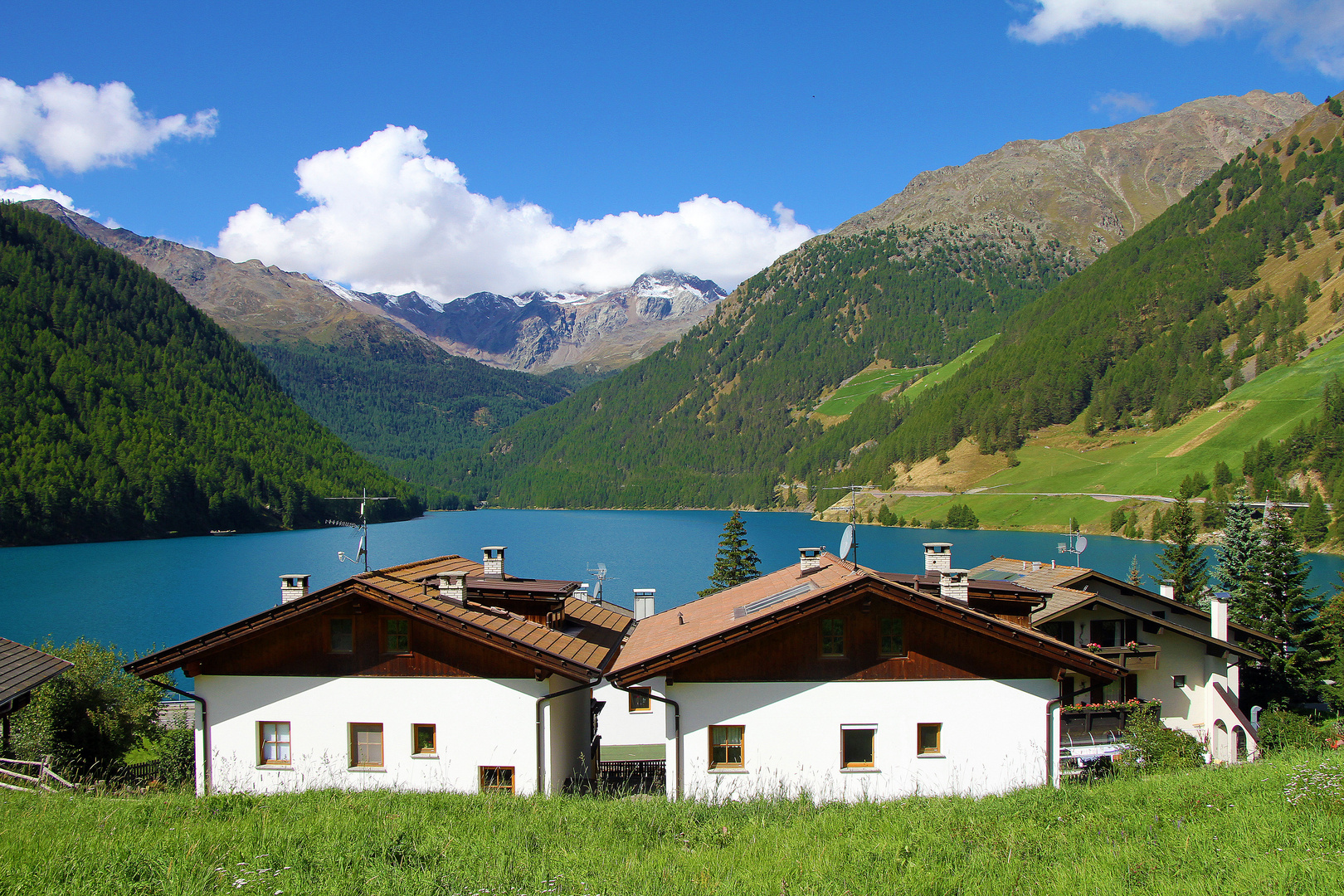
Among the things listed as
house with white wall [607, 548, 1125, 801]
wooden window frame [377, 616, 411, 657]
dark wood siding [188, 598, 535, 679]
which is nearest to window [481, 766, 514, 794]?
dark wood siding [188, 598, 535, 679]

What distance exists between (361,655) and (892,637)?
37.3ft

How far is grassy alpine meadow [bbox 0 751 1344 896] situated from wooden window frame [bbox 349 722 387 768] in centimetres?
482

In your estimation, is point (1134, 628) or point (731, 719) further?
point (1134, 628)

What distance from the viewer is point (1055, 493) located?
166875mm

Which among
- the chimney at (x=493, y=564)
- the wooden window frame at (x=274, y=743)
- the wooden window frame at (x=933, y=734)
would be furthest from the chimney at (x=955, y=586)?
the wooden window frame at (x=274, y=743)

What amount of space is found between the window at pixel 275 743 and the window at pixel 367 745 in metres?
1.49

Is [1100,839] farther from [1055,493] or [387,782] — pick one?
[1055,493]

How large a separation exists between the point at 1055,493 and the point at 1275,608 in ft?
457

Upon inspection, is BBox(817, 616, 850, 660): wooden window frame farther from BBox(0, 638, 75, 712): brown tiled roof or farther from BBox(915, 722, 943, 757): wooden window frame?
BBox(0, 638, 75, 712): brown tiled roof

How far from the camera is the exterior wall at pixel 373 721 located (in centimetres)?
1670

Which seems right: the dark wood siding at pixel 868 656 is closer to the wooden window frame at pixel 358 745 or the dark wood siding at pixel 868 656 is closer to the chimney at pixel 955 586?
the chimney at pixel 955 586

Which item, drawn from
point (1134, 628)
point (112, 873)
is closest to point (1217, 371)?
point (1134, 628)

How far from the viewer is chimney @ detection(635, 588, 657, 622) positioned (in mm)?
30219

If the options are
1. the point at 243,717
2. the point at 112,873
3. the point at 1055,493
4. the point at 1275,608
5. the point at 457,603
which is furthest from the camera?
the point at 1055,493
